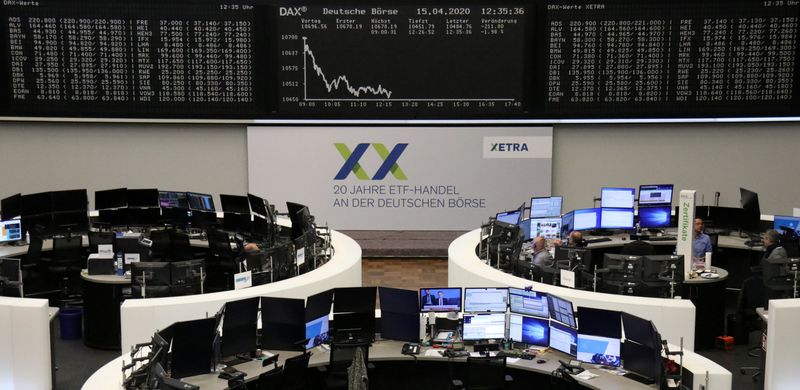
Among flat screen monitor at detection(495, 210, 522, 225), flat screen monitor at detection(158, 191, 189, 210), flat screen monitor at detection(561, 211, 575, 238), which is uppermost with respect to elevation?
flat screen monitor at detection(158, 191, 189, 210)

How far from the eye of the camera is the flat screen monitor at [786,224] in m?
11.2

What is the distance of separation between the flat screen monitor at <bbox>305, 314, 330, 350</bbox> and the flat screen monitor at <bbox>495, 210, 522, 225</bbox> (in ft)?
11.1

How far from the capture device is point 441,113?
13430mm

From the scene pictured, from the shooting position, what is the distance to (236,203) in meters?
11.6

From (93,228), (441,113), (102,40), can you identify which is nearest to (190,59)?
(102,40)

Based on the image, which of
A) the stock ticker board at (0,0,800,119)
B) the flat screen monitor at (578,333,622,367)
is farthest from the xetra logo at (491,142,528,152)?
the flat screen monitor at (578,333,622,367)

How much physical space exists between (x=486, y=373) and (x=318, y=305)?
154cm

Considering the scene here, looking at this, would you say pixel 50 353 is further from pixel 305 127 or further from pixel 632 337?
pixel 305 127

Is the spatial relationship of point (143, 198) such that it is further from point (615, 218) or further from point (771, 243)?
point (771, 243)

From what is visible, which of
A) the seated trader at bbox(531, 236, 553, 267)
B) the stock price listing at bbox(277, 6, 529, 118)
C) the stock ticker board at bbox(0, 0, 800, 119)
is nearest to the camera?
the seated trader at bbox(531, 236, 553, 267)

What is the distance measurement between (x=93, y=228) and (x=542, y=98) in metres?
6.63

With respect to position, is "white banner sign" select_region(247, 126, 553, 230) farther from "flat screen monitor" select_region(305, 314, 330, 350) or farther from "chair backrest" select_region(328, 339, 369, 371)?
"chair backrest" select_region(328, 339, 369, 371)

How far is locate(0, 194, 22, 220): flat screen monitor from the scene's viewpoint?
11.1 meters

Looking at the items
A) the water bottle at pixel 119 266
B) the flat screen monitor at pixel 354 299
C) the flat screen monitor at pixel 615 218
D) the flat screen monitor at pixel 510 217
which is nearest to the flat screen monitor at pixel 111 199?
the water bottle at pixel 119 266
